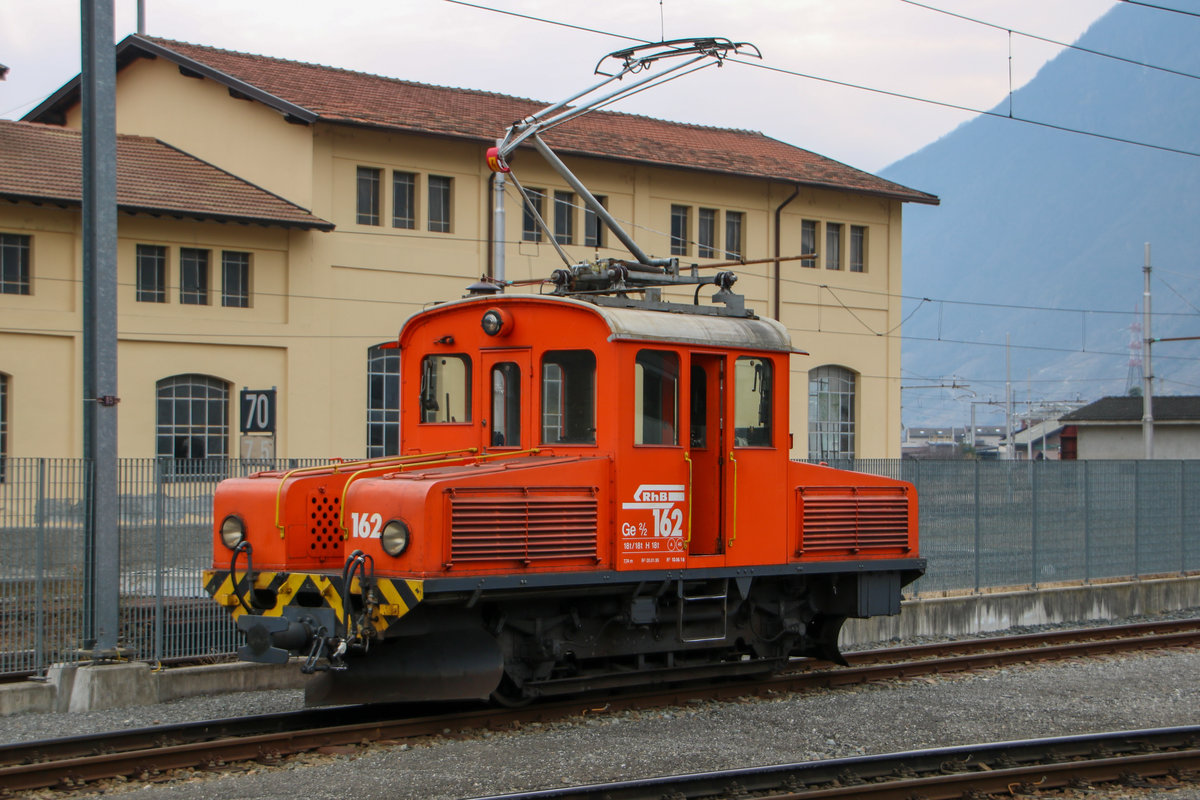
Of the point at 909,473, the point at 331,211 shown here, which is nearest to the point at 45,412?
the point at 331,211

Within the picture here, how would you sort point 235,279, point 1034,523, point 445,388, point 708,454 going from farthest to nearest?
point 235,279 < point 1034,523 < point 445,388 < point 708,454

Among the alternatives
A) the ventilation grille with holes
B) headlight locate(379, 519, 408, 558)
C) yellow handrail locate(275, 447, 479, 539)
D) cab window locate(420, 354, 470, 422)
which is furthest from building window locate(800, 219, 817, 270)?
headlight locate(379, 519, 408, 558)

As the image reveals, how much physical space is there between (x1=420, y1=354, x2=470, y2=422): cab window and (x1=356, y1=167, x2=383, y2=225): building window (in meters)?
17.8

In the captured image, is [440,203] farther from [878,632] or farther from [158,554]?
[158,554]

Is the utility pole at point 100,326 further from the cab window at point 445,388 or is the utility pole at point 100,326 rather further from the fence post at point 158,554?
the cab window at point 445,388

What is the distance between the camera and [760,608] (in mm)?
10672

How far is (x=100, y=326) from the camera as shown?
10.7 metres

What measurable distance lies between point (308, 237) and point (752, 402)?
18.4m

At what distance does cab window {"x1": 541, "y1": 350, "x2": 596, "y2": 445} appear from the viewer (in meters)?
9.37

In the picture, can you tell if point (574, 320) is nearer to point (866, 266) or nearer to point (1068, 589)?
point (1068, 589)

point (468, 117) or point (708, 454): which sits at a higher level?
point (468, 117)

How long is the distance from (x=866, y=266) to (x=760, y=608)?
26351 mm

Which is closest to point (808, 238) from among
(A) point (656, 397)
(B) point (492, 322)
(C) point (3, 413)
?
(C) point (3, 413)

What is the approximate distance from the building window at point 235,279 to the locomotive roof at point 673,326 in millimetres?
16896
